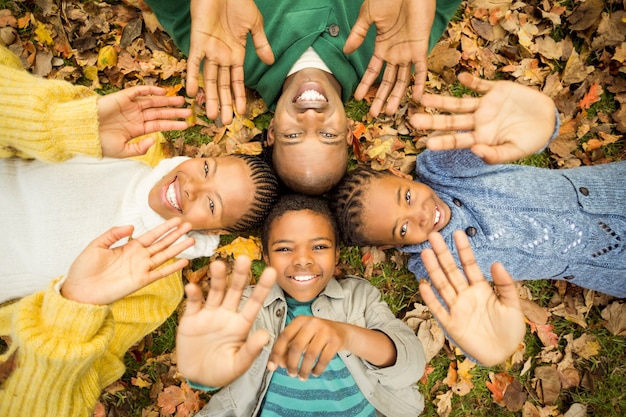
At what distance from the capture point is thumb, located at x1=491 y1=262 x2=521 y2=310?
7.65 ft

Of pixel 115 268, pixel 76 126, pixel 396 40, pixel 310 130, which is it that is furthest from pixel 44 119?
pixel 396 40

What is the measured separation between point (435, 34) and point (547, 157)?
1.60m

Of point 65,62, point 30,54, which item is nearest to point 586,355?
point 65,62

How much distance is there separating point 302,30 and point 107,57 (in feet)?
6.04

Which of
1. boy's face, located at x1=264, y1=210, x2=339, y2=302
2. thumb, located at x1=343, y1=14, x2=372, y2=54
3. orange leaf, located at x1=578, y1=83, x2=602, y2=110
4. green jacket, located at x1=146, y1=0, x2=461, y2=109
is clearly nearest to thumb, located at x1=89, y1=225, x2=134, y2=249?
boy's face, located at x1=264, y1=210, x2=339, y2=302

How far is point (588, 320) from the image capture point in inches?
157

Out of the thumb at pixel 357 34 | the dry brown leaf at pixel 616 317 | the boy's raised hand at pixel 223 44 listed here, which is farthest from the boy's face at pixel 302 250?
the dry brown leaf at pixel 616 317

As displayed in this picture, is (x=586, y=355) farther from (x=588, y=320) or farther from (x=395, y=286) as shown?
(x=395, y=286)

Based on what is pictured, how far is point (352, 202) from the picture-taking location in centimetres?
334

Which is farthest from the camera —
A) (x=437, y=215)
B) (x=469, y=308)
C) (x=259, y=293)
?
(x=437, y=215)

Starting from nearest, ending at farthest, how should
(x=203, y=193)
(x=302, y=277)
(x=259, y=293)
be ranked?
(x=259, y=293), (x=203, y=193), (x=302, y=277)

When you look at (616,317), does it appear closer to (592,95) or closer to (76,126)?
(592,95)

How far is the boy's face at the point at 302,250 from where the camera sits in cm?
320

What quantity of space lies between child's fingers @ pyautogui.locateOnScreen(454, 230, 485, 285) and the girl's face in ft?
5.06
